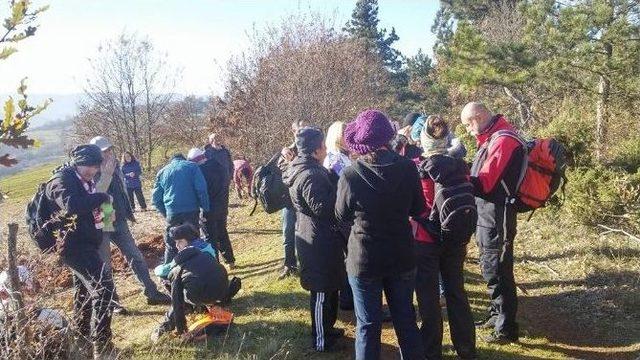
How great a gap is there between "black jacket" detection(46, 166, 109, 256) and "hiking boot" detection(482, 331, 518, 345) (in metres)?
3.58

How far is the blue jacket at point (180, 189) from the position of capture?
6199mm

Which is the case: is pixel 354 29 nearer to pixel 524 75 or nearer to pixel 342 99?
pixel 342 99

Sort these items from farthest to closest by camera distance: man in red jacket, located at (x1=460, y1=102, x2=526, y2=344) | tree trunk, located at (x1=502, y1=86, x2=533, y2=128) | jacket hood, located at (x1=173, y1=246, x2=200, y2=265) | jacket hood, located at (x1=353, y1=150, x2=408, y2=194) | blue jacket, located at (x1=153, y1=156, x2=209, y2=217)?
tree trunk, located at (x1=502, y1=86, x2=533, y2=128)
blue jacket, located at (x1=153, y1=156, x2=209, y2=217)
jacket hood, located at (x1=173, y1=246, x2=200, y2=265)
man in red jacket, located at (x1=460, y1=102, x2=526, y2=344)
jacket hood, located at (x1=353, y1=150, x2=408, y2=194)

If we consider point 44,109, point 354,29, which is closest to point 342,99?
point 44,109

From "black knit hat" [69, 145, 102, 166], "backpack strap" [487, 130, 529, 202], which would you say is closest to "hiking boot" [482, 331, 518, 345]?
"backpack strap" [487, 130, 529, 202]

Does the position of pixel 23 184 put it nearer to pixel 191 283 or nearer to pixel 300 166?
pixel 191 283

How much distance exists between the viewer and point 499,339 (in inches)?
178

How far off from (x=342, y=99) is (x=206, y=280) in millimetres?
12363

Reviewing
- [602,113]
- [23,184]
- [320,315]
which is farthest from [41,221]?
[23,184]

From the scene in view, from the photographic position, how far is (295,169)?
4.38 m

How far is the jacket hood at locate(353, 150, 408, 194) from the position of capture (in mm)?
3523

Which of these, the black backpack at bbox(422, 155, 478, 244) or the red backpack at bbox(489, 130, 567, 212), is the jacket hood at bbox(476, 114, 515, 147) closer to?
the red backpack at bbox(489, 130, 567, 212)

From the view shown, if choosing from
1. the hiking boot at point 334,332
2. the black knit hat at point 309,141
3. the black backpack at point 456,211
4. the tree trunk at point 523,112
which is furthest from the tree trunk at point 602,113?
the black knit hat at point 309,141

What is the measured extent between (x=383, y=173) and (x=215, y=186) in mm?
4130
